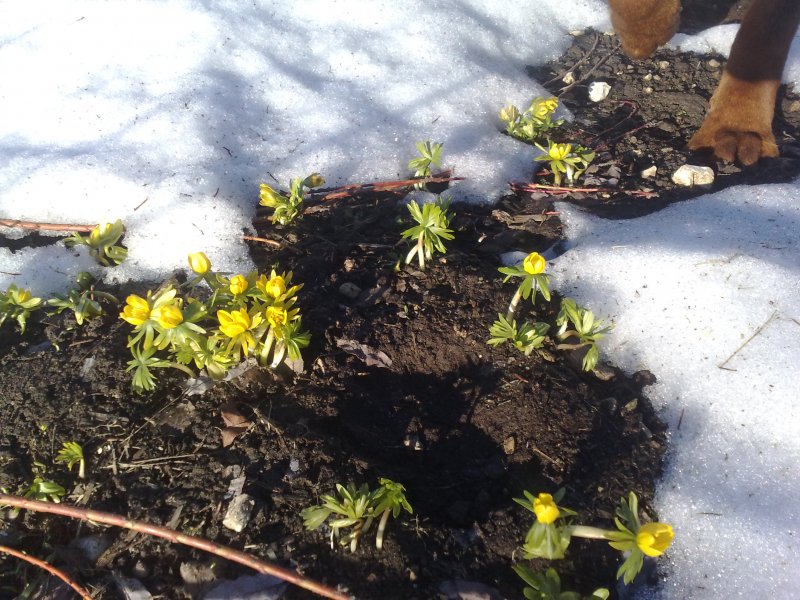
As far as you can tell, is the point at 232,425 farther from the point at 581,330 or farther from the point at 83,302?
the point at 581,330

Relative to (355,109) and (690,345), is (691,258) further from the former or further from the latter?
(355,109)

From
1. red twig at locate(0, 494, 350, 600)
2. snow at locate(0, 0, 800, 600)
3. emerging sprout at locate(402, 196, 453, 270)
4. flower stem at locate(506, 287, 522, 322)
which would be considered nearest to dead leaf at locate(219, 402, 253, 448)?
red twig at locate(0, 494, 350, 600)

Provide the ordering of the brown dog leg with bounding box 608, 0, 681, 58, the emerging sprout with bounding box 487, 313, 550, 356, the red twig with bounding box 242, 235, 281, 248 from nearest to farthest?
1. the emerging sprout with bounding box 487, 313, 550, 356
2. the red twig with bounding box 242, 235, 281, 248
3. the brown dog leg with bounding box 608, 0, 681, 58

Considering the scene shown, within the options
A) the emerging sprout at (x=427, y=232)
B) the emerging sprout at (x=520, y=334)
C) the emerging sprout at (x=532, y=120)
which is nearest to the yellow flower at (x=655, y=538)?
the emerging sprout at (x=520, y=334)

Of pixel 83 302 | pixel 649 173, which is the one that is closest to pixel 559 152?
pixel 649 173

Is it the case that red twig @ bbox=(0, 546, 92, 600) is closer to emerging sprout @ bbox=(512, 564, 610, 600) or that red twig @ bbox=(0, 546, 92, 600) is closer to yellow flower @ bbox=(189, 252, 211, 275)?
yellow flower @ bbox=(189, 252, 211, 275)

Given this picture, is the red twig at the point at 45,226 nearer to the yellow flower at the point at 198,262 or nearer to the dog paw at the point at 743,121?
the yellow flower at the point at 198,262
